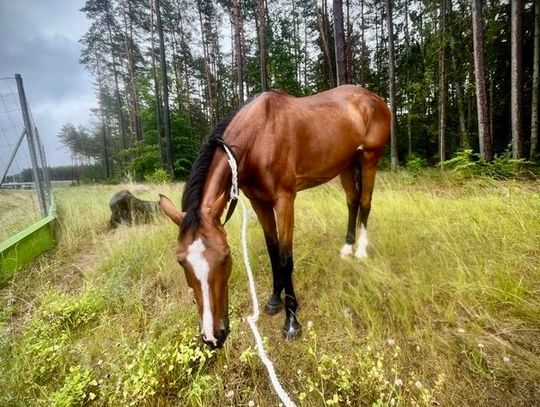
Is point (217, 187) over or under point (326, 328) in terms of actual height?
over

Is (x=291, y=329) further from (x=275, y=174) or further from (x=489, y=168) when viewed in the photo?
(x=489, y=168)

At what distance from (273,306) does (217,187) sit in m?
1.23

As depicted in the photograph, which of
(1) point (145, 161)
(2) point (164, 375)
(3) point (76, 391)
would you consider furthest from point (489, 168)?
(1) point (145, 161)

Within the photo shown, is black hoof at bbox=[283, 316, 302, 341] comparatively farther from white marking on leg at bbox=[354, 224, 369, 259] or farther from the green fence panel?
the green fence panel

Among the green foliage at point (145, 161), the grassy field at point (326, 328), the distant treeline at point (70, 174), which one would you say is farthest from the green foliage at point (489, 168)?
the green foliage at point (145, 161)

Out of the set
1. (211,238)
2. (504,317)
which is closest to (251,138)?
(211,238)

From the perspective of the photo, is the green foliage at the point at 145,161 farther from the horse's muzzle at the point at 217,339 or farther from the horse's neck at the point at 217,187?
the horse's muzzle at the point at 217,339

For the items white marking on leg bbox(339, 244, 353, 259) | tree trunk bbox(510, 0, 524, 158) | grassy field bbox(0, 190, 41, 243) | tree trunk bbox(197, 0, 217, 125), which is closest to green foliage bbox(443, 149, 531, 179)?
tree trunk bbox(510, 0, 524, 158)

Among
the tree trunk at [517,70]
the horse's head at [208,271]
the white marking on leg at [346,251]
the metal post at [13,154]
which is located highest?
the tree trunk at [517,70]

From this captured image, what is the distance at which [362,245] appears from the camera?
3.16 m

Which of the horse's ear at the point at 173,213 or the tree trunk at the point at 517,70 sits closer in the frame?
the horse's ear at the point at 173,213

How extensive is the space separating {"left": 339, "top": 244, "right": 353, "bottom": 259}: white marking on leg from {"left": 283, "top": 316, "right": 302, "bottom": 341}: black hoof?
112cm

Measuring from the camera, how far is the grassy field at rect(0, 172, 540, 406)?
154cm

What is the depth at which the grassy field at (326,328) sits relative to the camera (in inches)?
60.6
